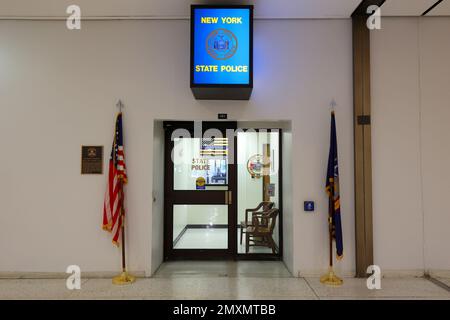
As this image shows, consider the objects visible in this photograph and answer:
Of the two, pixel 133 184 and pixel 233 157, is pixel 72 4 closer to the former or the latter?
pixel 133 184

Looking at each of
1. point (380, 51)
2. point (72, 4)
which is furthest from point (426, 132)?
point (72, 4)

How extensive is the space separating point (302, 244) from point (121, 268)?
7.85 ft

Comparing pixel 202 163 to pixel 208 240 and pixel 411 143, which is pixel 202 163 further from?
pixel 411 143

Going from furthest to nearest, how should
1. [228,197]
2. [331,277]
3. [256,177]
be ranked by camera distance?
[256,177] → [228,197] → [331,277]

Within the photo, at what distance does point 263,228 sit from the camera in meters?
4.39

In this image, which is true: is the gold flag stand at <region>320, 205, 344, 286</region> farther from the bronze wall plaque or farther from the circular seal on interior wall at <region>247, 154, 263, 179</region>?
the bronze wall plaque

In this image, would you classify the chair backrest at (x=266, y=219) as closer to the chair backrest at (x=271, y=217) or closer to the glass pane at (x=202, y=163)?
the chair backrest at (x=271, y=217)

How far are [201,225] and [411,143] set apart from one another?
3161 millimetres

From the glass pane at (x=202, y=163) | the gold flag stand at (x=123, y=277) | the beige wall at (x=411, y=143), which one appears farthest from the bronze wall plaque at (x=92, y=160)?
the beige wall at (x=411, y=143)

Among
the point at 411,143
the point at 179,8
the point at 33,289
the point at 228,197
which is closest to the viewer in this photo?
the point at 33,289

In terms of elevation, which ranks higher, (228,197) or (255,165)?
(255,165)

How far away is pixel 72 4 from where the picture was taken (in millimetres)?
3514

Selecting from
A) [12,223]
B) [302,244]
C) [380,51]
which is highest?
[380,51]

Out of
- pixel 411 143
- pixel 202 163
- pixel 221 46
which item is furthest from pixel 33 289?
pixel 411 143
